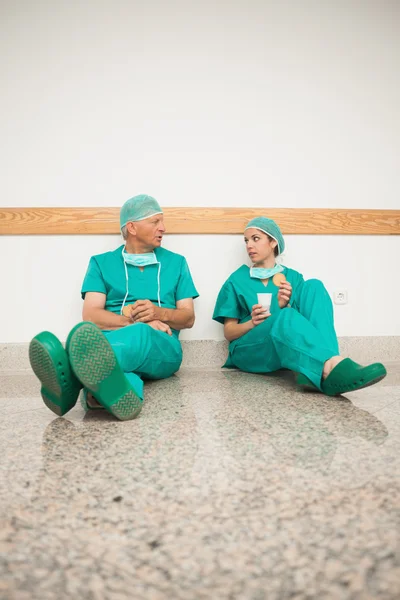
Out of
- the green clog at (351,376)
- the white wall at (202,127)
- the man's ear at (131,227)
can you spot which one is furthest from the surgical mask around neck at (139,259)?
the green clog at (351,376)

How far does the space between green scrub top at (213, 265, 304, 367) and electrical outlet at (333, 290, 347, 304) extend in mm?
447

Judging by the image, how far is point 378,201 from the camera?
2.72 meters

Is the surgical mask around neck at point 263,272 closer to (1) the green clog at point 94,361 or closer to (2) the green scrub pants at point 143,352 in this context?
(2) the green scrub pants at point 143,352

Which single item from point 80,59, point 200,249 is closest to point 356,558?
point 200,249

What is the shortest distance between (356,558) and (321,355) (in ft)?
3.33

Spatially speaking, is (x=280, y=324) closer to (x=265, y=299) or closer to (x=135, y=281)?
(x=265, y=299)

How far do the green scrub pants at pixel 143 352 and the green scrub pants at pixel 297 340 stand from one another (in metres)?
0.34

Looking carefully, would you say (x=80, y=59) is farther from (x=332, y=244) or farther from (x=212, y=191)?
(x=332, y=244)

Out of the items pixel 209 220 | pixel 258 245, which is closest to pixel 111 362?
pixel 258 245

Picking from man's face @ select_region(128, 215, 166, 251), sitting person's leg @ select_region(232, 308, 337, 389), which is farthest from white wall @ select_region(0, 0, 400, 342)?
sitting person's leg @ select_region(232, 308, 337, 389)

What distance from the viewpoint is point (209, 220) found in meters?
2.58

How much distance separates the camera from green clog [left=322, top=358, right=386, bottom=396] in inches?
56.7

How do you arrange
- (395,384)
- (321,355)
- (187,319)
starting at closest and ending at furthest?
(321,355) → (395,384) → (187,319)

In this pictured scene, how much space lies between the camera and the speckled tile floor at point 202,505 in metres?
0.61
